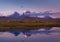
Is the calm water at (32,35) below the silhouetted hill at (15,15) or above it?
below

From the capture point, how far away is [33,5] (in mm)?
3549

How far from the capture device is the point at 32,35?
3578 millimetres

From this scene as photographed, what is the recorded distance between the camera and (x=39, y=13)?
352cm

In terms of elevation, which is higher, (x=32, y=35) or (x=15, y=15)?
(x=15, y=15)

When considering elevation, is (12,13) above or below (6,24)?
above

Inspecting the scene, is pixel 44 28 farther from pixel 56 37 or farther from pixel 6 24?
pixel 6 24

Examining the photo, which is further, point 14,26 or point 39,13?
point 14,26

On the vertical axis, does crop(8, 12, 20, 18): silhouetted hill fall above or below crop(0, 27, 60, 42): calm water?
above

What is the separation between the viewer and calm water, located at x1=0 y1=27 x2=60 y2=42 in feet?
11.2

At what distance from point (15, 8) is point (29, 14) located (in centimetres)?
30

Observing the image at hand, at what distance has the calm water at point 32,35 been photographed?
343 centimetres

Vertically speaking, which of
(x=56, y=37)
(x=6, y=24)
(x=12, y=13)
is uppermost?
(x=12, y=13)

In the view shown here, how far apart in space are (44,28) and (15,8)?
31.0 inches

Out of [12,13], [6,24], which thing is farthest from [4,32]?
[12,13]
